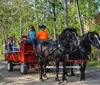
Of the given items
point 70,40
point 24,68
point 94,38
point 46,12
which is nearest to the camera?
point 94,38

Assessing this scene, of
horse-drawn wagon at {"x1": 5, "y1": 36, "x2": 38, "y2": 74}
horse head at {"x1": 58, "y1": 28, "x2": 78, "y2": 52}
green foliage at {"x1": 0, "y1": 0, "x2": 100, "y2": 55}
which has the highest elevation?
green foliage at {"x1": 0, "y1": 0, "x2": 100, "y2": 55}

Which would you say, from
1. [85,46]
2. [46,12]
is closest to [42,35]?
[85,46]

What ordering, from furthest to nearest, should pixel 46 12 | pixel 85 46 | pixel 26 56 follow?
1. pixel 46 12
2. pixel 26 56
3. pixel 85 46

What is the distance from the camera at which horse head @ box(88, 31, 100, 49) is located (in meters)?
11.2

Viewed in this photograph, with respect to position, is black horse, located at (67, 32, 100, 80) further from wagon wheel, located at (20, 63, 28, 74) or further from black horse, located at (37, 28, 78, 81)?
wagon wheel, located at (20, 63, 28, 74)

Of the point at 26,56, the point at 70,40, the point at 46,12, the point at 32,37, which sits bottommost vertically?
the point at 26,56

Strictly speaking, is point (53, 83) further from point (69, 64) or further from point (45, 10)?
point (45, 10)

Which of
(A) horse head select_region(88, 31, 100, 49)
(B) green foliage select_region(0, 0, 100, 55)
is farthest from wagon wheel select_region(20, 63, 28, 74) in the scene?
(B) green foliage select_region(0, 0, 100, 55)

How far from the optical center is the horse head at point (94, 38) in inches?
441

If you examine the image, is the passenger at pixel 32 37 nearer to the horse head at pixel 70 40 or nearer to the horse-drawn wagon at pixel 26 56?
the horse-drawn wagon at pixel 26 56

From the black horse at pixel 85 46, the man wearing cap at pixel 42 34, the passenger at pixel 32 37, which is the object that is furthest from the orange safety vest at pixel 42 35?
the black horse at pixel 85 46

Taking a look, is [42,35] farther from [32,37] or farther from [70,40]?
[70,40]

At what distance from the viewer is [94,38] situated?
37.4 feet

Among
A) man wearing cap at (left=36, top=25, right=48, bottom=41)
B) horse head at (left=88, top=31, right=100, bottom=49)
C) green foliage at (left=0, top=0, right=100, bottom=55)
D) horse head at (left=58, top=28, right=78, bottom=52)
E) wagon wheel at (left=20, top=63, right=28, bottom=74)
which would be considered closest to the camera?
horse head at (left=88, top=31, right=100, bottom=49)
